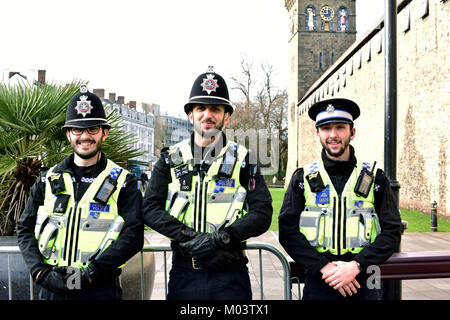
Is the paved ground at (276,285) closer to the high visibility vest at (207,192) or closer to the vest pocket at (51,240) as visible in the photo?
the high visibility vest at (207,192)

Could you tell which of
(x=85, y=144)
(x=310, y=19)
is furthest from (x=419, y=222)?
(x=310, y=19)

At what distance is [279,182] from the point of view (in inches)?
2087

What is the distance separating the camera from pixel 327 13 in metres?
55.5

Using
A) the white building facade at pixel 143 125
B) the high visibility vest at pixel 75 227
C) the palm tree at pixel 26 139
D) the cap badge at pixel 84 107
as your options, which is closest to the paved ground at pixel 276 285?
the palm tree at pixel 26 139

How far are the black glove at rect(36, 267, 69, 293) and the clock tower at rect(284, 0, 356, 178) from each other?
49516 millimetres

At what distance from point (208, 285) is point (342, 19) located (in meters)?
57.7

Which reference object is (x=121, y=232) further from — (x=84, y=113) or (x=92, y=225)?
(x=84, y=113)

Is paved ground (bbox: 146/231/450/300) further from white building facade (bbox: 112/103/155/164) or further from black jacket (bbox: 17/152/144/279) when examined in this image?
white building facade (bbox: 112/103/155/164)

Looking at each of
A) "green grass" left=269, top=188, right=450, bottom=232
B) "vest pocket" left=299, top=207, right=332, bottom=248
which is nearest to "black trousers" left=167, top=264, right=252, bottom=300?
"vest pocket" left=299, top=207, right=332, bottom=248

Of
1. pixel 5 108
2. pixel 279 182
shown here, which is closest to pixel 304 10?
pixel 279 182

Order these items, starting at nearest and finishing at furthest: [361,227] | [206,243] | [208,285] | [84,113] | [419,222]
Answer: [206,243] < [208,285] < [361,227] < [84,113] < [419,222]

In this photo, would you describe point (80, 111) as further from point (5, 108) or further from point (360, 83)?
point (360, 83)

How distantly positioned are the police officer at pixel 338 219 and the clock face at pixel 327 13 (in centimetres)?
5623
